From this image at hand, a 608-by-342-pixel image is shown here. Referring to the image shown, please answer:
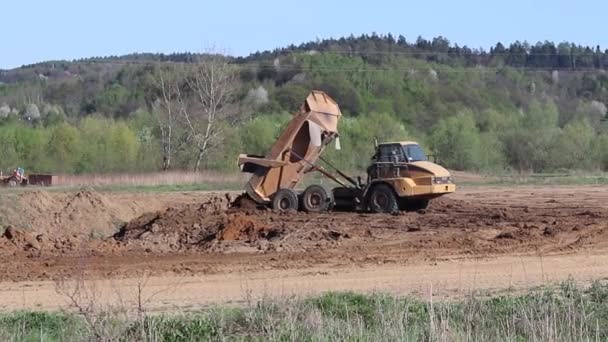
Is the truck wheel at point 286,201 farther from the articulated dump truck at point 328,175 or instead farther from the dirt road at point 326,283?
the dirt road at point 326,283

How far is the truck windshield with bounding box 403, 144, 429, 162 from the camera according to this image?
28.8 m

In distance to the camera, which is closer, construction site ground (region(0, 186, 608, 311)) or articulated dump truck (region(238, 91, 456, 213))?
construction site ground (region(0, 186, 608, 311))

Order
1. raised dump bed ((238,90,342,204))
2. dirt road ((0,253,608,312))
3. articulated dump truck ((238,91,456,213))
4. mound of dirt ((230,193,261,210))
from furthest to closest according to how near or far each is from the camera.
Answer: mound of dirt ((230,193,261,210)), raised dump bed ((238,90,342,204)), articulated dump truck ((238,91,456,213)), dirt road ((0,253,608,312))

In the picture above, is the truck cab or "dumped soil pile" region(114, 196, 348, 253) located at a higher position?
the truck cab

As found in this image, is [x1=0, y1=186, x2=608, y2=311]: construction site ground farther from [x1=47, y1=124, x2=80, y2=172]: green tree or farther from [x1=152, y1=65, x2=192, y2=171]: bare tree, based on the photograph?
[x1=47, y1=124, x2=80, y2=172]: green tree

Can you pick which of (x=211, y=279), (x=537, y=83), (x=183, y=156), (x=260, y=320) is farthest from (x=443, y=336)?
(x=537, y=83)

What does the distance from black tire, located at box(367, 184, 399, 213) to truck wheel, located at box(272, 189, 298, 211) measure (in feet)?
6.33

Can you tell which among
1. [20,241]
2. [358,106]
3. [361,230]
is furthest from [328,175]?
[358,106]

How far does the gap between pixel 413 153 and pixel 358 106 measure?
7358cm

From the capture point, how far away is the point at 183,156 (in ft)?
217

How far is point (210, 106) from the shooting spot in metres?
65.6

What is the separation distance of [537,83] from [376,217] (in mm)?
117663

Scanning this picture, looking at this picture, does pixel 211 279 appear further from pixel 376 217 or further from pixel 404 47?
pixel 404 47

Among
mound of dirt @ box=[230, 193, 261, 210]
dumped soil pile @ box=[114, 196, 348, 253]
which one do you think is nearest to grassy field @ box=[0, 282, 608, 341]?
dumped soil pile @ box=[114, 196, 348, 253]
